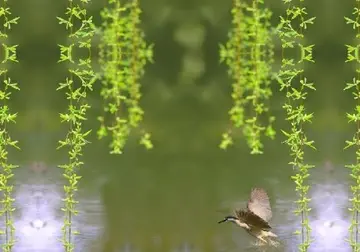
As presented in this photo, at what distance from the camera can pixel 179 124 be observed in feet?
29.3

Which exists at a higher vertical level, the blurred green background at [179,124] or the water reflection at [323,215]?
the blurred green background at [179,124]

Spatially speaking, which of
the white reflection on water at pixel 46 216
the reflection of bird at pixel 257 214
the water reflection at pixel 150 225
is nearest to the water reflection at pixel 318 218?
the water reflection at pixel 150 225

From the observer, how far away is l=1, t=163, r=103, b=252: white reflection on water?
5.61 meters

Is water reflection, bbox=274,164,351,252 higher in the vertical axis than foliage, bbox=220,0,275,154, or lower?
lower

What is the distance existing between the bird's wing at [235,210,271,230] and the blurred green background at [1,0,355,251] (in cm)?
33

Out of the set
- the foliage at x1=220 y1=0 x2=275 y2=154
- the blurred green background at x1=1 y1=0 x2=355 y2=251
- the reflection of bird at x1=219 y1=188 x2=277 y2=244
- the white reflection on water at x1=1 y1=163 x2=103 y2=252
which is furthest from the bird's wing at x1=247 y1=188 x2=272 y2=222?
the foliage at x1=220 y1=0 x2=275 y2=154

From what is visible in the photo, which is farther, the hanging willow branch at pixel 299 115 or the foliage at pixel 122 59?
the foliage at pixel 122 59

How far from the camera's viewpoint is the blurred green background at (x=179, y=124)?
641cm

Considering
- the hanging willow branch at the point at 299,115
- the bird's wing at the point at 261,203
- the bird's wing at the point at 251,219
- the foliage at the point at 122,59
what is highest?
the foliage at the point at 122,59

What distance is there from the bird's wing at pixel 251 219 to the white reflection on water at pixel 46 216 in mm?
789

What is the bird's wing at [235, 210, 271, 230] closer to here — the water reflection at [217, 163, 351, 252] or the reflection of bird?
the reflection of bird

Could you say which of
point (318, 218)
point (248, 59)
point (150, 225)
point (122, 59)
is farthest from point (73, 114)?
point (248, 59)

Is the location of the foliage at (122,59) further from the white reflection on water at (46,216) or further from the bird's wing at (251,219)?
the bird's wing at (251,219)

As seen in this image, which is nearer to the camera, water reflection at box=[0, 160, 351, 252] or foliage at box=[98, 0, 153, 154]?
water reflection at box=[0, 160, 351, 252]
